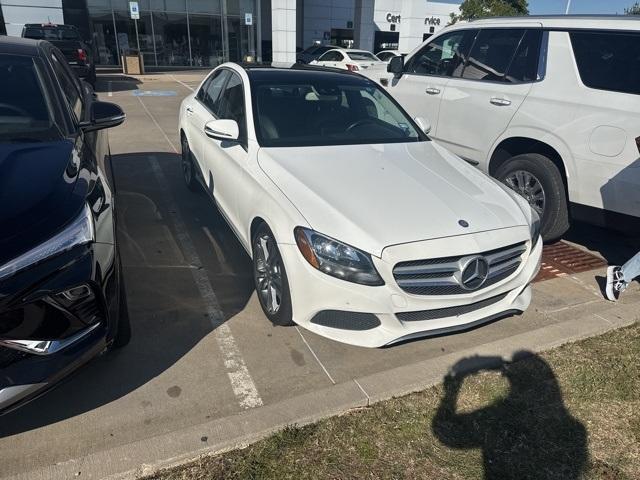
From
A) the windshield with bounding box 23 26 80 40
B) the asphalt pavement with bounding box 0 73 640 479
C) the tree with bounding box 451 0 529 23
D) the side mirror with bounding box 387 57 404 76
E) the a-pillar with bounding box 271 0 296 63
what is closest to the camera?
the asphalt pavement with bounding box 0 73 640 479

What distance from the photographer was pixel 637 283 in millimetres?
4336

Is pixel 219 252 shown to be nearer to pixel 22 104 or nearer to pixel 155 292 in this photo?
pixel 155 292

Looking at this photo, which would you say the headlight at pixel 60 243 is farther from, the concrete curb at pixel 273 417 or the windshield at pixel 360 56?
the windshield at pixel 360 56

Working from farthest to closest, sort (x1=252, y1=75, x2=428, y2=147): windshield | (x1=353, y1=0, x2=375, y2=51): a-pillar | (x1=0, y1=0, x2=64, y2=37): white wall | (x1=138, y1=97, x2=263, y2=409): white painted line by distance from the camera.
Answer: (x1=353, y1=0, x2=375, y2=51): a-pillar
(x1=0, y1=0, x2=64, y2=37): white wall
(x1=252, y1=75, x2=428, y2=147): windshield
(x1=138, y1=97, x2=263, y2=409): white painted line

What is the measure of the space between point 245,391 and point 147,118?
9589 millimetres

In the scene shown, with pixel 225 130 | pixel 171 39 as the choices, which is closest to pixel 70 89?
pixel 225 130

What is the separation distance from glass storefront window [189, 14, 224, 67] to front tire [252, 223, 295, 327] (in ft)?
81.5

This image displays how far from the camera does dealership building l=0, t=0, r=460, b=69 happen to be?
22.2 meters

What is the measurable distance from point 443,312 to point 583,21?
10.6 feet

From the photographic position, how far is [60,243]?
216 centimetres

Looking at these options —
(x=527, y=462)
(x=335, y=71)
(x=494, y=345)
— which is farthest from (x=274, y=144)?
(x=527, y=462)

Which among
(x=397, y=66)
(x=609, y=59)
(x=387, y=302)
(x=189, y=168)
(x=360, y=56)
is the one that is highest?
(x=609, y=59)

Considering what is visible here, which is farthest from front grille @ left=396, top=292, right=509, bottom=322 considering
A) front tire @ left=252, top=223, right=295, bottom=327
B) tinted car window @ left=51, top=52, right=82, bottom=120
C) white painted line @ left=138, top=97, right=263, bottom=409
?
tinted car window @ left=51, top=52, right=82, bottom=120

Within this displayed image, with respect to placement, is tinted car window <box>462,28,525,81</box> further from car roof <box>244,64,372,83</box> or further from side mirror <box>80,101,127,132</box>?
side mirror <box>80,101,127,132</box>
